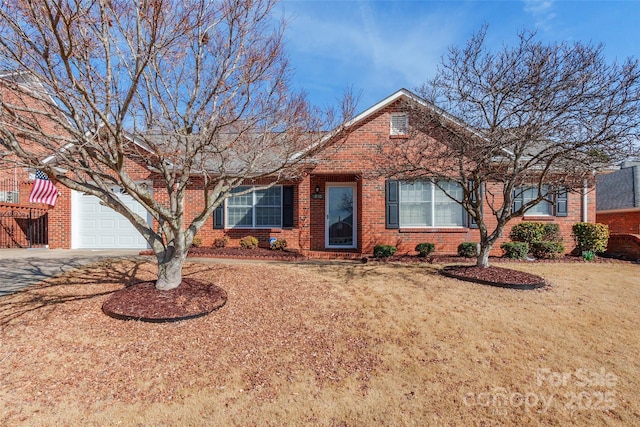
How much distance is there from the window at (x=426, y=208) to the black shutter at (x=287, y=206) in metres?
3.72

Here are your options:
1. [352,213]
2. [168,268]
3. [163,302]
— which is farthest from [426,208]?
[163,302]

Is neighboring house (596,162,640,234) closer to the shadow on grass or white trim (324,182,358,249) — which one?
white trim (324,182,358,249)

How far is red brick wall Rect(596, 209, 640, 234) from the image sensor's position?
14939 millimetres

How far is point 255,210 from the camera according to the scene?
11.4 m

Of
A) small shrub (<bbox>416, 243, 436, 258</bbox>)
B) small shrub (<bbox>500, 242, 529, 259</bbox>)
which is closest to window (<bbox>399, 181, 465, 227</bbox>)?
small shrub (<bbox>416, 243, 436, 258</bbox>)

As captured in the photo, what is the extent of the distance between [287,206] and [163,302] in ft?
21.3

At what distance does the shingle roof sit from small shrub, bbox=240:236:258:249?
16108mm

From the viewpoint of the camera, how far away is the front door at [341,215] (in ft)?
37.7

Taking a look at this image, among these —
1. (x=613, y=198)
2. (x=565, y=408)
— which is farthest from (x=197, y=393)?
(x=613, y=198)

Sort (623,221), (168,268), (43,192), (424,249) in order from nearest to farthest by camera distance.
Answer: (168,268)
(424,249)
(43,192)
(623,221)

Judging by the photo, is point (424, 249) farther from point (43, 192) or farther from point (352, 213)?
point (43, 192)

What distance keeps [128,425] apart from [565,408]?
159 inches

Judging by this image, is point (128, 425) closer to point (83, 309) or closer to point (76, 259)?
point (83, 309)

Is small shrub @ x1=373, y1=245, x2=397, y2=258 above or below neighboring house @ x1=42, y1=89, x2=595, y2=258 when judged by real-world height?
below
